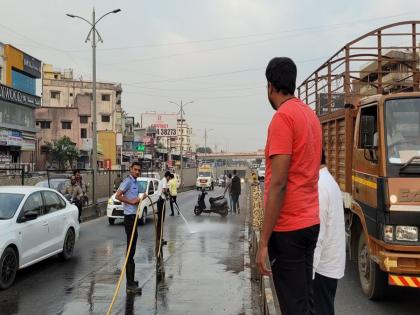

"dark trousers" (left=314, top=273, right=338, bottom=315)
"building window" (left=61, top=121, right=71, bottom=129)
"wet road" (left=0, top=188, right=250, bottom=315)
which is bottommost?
"wet road" (left=0, top=188, right=250, bottom=315)

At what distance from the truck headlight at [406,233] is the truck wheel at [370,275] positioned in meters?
0.93

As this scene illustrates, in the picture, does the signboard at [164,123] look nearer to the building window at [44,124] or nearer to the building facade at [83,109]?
the building facade at [83,109]

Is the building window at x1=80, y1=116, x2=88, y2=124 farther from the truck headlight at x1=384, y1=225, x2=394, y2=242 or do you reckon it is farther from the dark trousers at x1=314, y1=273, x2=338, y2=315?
the dark trousers at x1=314, y1=273, x2=338, y2=315

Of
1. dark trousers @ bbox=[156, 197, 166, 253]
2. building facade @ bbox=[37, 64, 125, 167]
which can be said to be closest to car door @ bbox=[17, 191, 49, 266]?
dark trousers @ bbox=[156, 197, 166, 253]

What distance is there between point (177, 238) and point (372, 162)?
8488 mm

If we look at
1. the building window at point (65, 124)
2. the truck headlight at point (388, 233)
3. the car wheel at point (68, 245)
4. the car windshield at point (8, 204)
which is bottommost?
the car wheel at point (68, 245)

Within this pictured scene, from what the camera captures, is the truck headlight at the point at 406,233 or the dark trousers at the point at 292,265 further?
the truck headlight at the point at 406,233

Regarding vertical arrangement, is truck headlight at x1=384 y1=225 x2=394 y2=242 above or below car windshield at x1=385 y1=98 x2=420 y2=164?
below

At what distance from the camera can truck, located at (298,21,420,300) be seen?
18.9 ft

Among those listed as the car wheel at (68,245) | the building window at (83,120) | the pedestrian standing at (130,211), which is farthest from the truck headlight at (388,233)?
the building window at (83,120)

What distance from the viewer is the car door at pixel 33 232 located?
8.56m

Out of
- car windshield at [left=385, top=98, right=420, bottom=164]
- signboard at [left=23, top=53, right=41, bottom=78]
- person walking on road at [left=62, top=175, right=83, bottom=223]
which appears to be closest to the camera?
car windshield at [left=385, top=98, right=420, bottom=164]

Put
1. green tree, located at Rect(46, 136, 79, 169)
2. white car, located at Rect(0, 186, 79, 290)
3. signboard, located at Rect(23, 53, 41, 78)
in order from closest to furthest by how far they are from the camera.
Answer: white car, located at Rect(0, 186, 79, 290)
signboard, located at Rect(23, 53, 41, 78)
green tree, located at Rect(46, 136, 79, 169)

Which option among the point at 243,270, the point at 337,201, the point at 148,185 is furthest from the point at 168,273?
the point at 148,185
